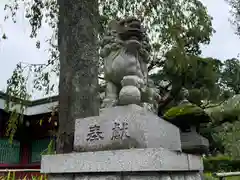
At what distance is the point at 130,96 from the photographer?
2.17 metres

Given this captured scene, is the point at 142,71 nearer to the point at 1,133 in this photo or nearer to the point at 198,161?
the point at 198,161

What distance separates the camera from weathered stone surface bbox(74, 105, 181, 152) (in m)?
1.99

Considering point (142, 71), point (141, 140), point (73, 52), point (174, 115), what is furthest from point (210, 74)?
point (141, 140)

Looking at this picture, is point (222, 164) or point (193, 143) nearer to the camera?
point (193, 143)

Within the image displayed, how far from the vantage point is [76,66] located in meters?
3.63

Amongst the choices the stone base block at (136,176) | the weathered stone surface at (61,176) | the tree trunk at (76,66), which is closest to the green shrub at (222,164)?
the tree trunk at (76,66)

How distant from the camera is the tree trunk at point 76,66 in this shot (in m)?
3.47

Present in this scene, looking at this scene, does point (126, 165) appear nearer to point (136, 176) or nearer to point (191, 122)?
point (136, 176)

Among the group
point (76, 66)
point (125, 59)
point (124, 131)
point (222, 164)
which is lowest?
point (222, 164)

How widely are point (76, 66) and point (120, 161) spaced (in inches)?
78.8

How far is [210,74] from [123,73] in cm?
776

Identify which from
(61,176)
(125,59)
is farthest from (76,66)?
(61,176)

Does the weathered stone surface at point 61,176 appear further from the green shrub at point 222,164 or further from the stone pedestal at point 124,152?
the green shrub at point 222,164

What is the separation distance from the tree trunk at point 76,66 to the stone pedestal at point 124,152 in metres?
1.08
